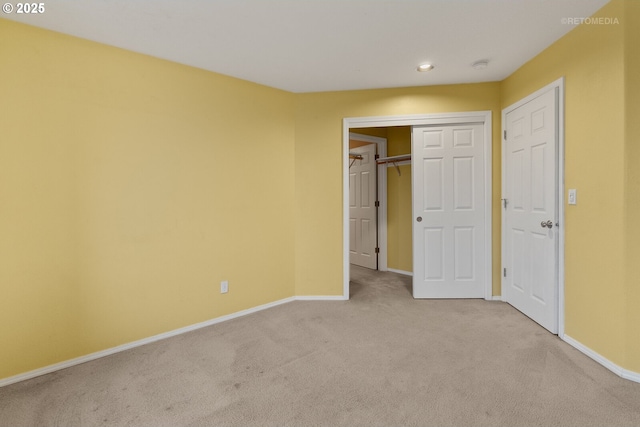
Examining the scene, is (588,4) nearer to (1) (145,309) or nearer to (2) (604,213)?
(2) (604,213)

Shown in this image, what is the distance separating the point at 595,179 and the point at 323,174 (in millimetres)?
2388

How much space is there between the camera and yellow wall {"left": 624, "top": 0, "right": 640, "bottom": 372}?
1915 millimetres

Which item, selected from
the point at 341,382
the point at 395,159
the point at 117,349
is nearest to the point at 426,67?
the point at 395,159

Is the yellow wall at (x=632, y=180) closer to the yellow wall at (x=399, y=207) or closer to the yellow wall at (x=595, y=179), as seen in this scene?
the yellow wall at (x=595, y=179)

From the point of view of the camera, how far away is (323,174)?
364 cm

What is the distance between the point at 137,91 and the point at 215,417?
8.03 ft

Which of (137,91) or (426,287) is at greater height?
(137,91)

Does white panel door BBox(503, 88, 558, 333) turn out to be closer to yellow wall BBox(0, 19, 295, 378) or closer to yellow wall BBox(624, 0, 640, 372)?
yellow wall BBox(624, 0, 640, 372)

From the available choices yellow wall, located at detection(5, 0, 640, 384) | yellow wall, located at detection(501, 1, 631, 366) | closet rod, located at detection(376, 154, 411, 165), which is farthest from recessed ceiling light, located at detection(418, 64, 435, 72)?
closet rod, located at detection(376, 154, 411, 165)

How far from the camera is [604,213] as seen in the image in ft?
6.91

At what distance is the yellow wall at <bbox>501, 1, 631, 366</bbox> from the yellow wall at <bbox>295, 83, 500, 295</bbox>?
1.23 metres

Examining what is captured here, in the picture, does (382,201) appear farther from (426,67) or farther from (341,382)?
(341,382)

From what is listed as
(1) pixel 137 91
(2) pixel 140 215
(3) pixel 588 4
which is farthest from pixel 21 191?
(3) pixel 588 4

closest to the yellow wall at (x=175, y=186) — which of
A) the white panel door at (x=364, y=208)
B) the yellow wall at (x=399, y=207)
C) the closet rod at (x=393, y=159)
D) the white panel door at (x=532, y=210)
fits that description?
the white panel door at (x=532, y=210)
